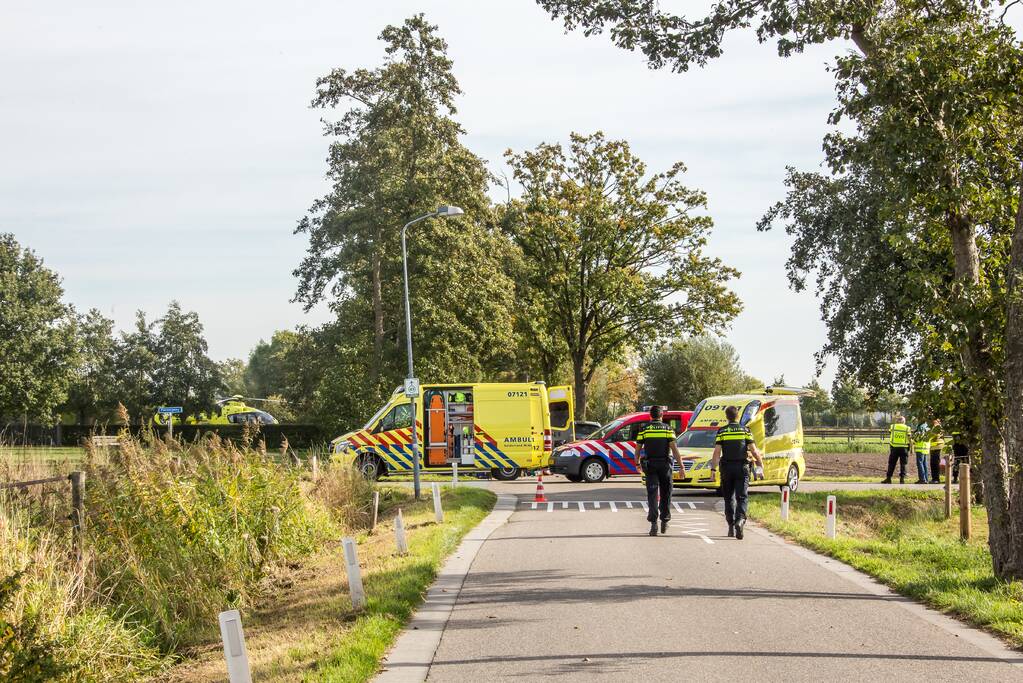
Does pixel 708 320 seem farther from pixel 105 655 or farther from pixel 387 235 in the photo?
pixel 105 655

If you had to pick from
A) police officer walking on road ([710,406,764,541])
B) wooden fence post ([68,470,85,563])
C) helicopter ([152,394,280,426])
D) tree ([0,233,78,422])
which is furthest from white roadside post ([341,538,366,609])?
helicopter ([152,394,280,426])

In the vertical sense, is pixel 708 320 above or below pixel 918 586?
above

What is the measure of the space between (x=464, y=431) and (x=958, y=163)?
76.0 ft

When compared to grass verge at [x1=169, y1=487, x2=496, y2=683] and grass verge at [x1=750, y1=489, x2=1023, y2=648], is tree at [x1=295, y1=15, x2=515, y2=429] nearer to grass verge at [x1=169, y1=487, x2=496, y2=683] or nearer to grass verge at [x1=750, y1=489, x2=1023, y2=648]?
grass verge at [x1=750, y1=489, x2=1023, y2=648]

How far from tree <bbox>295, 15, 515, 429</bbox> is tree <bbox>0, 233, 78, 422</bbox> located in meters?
27.7

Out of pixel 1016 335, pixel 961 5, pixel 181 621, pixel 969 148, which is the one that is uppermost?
pixel 961 5

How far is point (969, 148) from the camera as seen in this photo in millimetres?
12000

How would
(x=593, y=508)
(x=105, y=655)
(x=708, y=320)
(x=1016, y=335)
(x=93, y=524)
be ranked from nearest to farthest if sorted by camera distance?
(x=105, y=655) → (x=1016, y=335) → (x=93, y=524) → (x=593, y=508) → (x=708, y=320)

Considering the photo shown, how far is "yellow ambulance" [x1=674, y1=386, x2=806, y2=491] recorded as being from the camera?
25.6 m

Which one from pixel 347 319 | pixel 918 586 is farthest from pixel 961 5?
pixel 347 319

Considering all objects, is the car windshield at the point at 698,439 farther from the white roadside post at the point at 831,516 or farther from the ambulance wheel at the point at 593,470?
the white roadside post at the point at 831,516

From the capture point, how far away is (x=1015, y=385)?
11148 mm

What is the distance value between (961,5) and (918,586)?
243 inches

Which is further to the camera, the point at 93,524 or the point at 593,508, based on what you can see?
the point at 593,508
